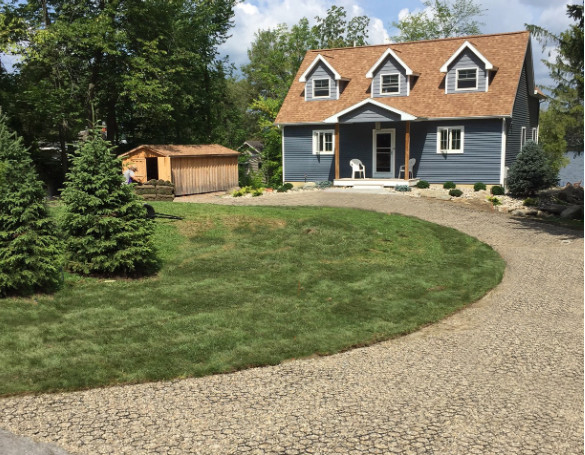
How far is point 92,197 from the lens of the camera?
36.3 feet

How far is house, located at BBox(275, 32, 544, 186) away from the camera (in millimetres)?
27297

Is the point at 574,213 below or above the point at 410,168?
below

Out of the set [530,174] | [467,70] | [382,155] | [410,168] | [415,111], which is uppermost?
[467,70]

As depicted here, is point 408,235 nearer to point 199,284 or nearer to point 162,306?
point 199,284

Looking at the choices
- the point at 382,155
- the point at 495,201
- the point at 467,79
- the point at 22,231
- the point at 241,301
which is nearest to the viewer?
the point at 22,231

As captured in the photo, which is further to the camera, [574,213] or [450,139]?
[450,139]

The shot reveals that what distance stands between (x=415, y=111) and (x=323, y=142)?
16.6 feet

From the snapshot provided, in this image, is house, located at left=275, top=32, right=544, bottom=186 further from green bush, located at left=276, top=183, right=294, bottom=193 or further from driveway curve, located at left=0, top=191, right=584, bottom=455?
driveway curve, located at left=0, top=191, right=584, bottom=455

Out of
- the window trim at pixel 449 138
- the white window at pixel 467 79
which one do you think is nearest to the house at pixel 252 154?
the window trim at pixel 449 138

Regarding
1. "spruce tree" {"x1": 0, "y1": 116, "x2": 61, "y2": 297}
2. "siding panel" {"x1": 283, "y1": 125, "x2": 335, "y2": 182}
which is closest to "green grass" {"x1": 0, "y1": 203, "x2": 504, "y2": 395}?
"spruce tree" {"x1": 0, "y1": 116, "x2": 61, "y2": 297}

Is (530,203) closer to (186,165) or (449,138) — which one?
(449,138)

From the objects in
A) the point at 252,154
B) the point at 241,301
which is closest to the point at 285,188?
the point at 241,301

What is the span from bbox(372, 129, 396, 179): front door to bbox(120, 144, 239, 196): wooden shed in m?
7.70

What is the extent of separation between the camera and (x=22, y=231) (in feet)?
32.8
